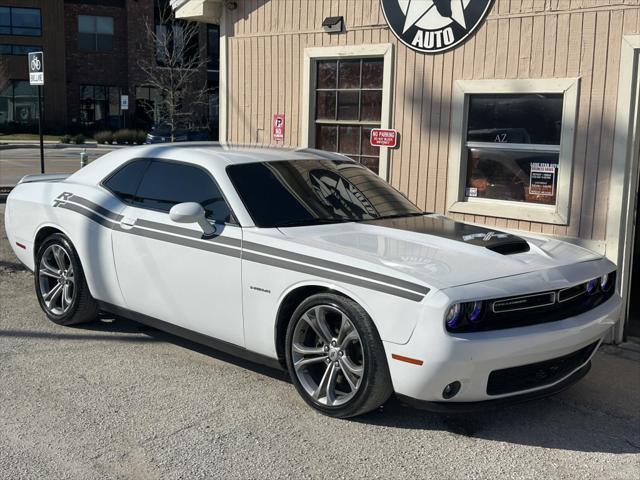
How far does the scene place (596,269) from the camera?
183 inches

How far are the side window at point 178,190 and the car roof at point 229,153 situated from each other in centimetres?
11

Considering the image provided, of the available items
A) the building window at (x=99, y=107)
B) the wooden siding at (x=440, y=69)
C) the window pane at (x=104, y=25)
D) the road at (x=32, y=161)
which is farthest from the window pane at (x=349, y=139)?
the window pane at (x=104, y=25)

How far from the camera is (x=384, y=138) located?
8.06 meters

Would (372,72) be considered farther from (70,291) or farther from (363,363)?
(363,363)

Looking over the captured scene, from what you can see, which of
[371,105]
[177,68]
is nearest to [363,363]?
[371,105]

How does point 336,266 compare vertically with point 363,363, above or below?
above

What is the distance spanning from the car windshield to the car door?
0.72 feet

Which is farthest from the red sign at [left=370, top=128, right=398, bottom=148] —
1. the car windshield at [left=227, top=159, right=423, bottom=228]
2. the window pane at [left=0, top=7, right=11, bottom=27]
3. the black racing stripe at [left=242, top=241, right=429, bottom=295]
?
the window pane at [left=0, top=7, right=11, bottom=27]

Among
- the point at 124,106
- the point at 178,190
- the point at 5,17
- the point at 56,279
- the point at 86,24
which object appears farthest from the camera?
the point at 86,24

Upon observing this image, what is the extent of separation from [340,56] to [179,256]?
414cm

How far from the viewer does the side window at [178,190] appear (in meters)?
5.08

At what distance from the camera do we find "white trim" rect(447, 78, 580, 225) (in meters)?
6.65

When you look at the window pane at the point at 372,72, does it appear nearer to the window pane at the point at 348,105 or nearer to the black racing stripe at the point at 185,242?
the window pane at the point at 348,105

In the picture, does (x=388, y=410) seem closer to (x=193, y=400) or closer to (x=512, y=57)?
(x=193, y=400)
